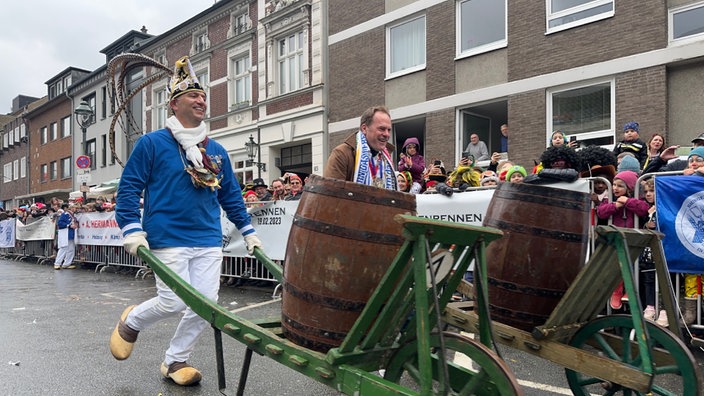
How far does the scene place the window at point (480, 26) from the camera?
42.0ft

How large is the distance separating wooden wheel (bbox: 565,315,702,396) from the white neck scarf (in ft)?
8.76

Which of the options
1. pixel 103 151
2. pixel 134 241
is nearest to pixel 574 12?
pixel 134 241

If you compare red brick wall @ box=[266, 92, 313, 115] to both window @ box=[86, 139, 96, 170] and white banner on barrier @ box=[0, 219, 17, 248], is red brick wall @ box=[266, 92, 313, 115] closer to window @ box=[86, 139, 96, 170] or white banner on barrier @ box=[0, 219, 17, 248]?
white banner on barrier @ box=[0, 219, 17, 248]

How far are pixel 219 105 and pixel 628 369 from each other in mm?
20819

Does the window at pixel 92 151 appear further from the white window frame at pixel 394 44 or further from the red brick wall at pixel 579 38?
the red brick wall at pixel 579 38

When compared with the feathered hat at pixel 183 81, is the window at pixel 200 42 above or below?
above

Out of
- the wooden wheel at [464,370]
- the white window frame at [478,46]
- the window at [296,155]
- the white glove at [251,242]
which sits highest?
the white window frame at [478,46]

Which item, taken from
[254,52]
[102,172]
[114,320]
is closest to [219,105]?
[254,52]

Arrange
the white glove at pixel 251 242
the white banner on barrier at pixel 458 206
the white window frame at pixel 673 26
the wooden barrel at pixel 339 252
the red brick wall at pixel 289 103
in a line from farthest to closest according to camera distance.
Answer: the red brick wall at pixel 289 103 < the white window frame at pixel 673 26 < the white banner on barrier at pixel 458 206 < the white glove at pixel 251 242 < the wooden barrel at pixel 339 252

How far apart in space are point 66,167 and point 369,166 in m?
38.0

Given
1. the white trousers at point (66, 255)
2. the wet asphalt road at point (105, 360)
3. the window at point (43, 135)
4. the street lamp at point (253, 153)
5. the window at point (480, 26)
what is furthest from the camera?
the window at point (43, 135)

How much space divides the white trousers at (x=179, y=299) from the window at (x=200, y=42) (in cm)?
2010

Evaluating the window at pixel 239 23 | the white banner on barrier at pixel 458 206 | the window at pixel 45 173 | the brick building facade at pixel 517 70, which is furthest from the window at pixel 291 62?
the window at pixel 45 173

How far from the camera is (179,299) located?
3.64 meters
